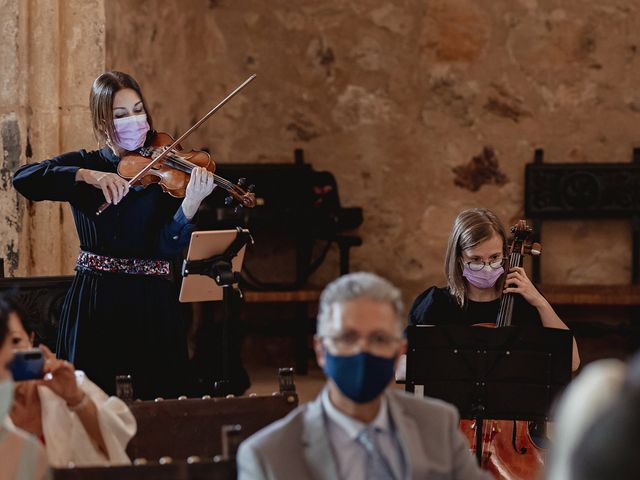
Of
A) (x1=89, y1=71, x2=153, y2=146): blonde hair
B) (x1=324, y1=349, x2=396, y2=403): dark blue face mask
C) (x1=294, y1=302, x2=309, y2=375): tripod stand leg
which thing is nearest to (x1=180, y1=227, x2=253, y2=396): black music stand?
(x1=89, y1=71, x2=153, y2=146): blonde hair

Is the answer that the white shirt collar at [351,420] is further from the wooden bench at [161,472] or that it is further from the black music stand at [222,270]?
the black music stand at [222,270]

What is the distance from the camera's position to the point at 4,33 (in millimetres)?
5762

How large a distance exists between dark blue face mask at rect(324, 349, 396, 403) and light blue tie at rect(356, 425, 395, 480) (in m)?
0.07

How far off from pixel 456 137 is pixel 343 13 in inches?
42.1

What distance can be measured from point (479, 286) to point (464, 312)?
11 cm

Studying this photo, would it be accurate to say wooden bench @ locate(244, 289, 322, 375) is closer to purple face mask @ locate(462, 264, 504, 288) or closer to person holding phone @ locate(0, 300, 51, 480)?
purple face mask @ locate(462, 264, 504, 288)

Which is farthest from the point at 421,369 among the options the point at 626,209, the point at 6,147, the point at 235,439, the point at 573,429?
the point at 626,209

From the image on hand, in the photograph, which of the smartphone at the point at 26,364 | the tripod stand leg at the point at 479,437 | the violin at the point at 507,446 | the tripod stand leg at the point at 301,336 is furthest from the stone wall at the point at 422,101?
the smartphone at the point at 26,364

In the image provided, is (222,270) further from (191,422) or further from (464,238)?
(191,422)

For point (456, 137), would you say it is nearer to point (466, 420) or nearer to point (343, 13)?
point (343, 13)

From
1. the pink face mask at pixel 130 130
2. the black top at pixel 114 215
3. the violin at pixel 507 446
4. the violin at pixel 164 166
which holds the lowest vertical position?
the violin at pixel 507 446

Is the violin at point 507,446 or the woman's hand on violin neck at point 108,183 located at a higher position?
the woman's hand on violin neck at point 108,183

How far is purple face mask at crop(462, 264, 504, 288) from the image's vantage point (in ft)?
14.9

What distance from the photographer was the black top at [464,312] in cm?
459
